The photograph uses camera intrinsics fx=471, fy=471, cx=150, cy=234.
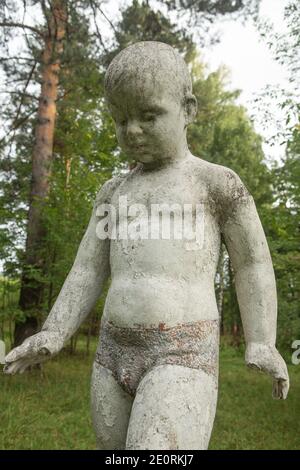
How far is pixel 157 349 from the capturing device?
176 centimetres

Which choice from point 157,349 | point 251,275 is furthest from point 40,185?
point 157,349

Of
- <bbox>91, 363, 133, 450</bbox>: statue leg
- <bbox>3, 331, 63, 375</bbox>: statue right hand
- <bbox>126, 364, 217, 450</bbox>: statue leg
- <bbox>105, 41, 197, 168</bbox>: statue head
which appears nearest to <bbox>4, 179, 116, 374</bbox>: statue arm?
<bbox>3, 331, 63, 375</bbox>: statue right hand

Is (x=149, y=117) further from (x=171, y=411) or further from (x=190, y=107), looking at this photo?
(x=171, y=411)

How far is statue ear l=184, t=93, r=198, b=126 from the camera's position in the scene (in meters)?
2.09

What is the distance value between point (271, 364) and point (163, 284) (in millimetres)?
506

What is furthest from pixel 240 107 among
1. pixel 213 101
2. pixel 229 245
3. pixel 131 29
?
pixel 229 245

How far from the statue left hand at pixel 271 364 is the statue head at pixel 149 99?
908 mm

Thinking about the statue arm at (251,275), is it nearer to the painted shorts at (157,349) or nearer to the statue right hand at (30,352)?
the painted shorts at (157,349)

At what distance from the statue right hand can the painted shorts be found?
0.26 metres

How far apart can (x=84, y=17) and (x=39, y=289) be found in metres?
5.02

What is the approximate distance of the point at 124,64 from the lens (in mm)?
1937

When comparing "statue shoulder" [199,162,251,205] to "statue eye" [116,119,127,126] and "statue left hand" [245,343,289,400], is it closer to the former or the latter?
"statue eye" [116,119,127,126]

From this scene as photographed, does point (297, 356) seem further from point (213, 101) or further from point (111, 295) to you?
point (213, 101)

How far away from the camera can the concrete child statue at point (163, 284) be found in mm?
1723
